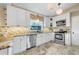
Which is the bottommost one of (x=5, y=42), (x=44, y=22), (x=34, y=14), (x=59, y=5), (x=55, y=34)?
(x=5, y=42)

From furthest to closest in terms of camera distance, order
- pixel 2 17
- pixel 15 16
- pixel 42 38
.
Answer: pixel 42 38 → pixel 15 16 → pixel 2 17

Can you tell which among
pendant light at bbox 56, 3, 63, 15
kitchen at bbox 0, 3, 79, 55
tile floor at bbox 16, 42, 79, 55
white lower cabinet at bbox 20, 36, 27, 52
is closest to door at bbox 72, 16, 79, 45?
kitchen at bbox 0, 3, 79, 55

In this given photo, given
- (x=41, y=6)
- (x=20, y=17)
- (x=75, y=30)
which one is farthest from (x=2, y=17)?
(x=75, y=30)

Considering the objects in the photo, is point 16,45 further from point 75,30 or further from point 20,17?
point 75,30

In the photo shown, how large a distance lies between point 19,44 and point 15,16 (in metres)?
0.52

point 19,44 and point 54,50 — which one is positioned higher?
point 19,44

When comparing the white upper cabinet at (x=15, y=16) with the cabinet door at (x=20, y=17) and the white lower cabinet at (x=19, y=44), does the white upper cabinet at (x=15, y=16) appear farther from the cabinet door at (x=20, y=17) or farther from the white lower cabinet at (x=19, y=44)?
the white lower cabinet at (x=19, y=44)

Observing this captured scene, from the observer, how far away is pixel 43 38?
1852 millimetres

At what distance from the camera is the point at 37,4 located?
172cm

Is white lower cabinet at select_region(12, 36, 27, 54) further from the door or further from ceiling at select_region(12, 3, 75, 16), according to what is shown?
the door

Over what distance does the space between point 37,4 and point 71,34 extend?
0.85 meters
